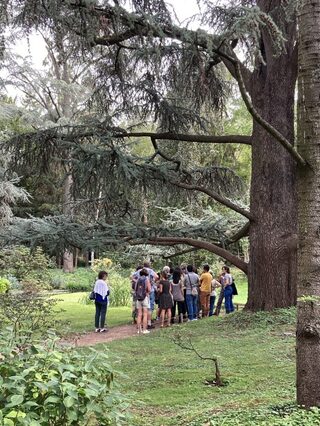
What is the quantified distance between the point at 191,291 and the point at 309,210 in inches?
318

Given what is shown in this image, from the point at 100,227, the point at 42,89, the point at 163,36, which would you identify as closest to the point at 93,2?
the point at 163,36

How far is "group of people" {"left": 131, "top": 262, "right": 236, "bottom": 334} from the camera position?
1051cm

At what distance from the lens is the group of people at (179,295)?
414 inches

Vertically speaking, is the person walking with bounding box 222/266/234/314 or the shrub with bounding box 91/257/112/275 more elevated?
the shrub with bounding box 91/257/112/275

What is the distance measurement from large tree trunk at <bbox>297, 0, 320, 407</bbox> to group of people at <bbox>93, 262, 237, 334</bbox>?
6346mm

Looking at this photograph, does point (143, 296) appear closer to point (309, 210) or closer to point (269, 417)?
point (269, 417)

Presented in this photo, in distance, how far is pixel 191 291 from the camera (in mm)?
11336

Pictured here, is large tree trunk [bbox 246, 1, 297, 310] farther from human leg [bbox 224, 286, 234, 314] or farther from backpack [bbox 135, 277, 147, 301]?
human leg [bbox 224, 286, 234, 314]

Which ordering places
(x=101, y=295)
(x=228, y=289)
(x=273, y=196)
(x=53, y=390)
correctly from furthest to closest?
(x=228, y=289)
(x=101, y=295)
(x=273, y=196)
(x=53, y=390)

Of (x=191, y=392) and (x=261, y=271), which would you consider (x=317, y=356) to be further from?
(x=261, y=271)

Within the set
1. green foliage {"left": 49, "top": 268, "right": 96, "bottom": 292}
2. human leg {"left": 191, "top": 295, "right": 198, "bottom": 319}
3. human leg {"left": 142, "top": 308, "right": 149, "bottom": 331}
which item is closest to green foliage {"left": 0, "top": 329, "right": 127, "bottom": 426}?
human leg {"left": 142, "top": 308, "right": 149, "bottom": 331}

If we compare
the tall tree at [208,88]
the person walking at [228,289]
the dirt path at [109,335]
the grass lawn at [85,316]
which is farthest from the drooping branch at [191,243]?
the grass lawn at [85,316]

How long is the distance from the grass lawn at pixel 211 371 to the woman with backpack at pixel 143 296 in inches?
20.2

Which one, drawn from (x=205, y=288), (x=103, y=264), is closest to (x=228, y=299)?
(x=205, y=288)
